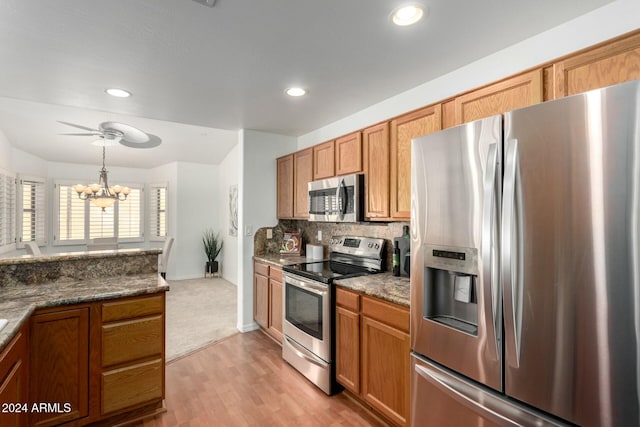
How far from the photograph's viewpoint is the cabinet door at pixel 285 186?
3816 mm

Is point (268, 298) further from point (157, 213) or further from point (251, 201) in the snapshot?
point (157, 213)

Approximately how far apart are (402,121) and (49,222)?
7470 mm

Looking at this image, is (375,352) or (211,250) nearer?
(375,352)

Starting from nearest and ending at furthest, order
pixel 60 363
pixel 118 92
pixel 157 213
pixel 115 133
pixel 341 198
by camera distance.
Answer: pixel 60 363 → pixel 118 92 → pixel 341 198 → pixel 115 133 → pixel 157 213

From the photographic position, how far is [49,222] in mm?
6473

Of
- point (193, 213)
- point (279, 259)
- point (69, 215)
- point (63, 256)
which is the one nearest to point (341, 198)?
point (279, 259)

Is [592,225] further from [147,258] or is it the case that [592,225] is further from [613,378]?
[147,258]

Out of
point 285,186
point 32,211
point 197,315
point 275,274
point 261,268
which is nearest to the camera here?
point 275,274

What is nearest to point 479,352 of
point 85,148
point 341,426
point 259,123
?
point 341,426

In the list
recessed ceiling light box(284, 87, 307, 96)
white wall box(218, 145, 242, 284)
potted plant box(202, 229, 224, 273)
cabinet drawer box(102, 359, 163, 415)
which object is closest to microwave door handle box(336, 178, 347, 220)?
recessed ceiling light box(284, 87, 307, 96)

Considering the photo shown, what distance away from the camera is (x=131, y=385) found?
2.15 metres

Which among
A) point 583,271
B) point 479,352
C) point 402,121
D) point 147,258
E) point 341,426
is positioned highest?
point 402,121

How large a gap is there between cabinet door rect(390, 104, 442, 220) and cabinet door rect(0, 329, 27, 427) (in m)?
2.32

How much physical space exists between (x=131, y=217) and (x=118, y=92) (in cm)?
527
